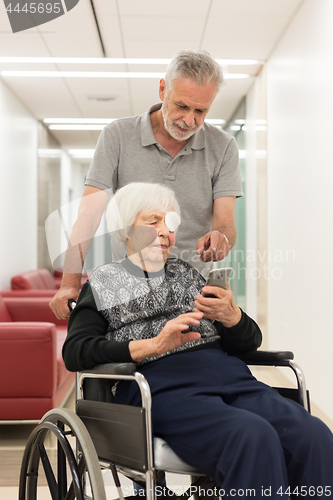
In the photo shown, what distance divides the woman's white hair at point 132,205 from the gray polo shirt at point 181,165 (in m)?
0.09

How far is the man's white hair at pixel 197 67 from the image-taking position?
1.40m

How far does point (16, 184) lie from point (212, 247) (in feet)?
10.7

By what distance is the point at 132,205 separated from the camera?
4.31 feet

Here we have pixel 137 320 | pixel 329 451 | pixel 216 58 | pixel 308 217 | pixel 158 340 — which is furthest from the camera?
pixel 308 217

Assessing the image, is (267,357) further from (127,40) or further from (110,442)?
(127,40)

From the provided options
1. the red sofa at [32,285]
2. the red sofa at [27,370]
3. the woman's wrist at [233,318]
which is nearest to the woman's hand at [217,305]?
the woman's wrist at [233,318]

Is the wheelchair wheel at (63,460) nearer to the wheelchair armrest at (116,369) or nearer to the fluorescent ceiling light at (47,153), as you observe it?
the wheelchair armrest at (116,369)

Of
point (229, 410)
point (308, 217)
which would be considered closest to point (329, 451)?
point (229, 410)

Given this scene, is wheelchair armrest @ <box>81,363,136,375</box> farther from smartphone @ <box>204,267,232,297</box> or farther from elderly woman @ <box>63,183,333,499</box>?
smartphone @ <box>204,267,232,297</box>

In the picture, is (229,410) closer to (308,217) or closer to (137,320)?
(137,320)

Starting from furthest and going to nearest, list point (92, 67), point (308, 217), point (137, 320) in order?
point (92, 67)
point (308, 217)
point (137, 320)

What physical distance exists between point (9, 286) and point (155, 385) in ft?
12.0

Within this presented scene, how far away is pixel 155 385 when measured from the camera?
1.18 meters

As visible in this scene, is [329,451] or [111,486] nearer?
[329,451]
